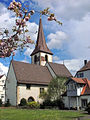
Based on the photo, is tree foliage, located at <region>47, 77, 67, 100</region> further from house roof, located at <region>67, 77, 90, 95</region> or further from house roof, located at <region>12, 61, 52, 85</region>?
house roof, located at <region>12, 61, 52, 85</region>

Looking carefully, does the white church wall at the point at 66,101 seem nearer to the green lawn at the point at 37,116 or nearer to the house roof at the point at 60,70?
the house roof at the point at 60,70

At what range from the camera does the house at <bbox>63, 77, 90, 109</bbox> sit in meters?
31.9

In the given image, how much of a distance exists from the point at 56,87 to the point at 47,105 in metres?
3.80


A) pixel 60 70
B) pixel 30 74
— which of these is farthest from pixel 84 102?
pixel 60 70

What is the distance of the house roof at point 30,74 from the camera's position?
A: 37781 mm

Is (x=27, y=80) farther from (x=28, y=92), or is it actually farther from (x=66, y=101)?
(x=66, y=101)

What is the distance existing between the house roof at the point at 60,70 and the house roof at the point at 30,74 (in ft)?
6.43

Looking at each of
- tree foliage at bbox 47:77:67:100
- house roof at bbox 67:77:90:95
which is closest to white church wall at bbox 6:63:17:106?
tree foliage at bbox 47:77:67:100

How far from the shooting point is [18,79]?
120 feet

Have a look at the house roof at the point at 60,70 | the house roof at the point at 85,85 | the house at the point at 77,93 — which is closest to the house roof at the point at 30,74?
the house roof at the point at 60,70

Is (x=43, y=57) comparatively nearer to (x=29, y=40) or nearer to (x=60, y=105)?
(x=60, y=105)

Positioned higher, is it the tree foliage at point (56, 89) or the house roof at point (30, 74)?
the house roof at point (30, 74)

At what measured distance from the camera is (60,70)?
4634 cm

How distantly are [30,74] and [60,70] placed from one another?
9481 mm
